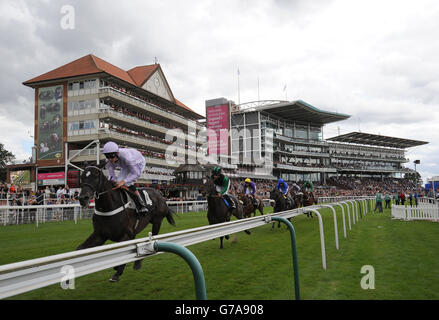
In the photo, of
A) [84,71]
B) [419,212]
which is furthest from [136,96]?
[419,212]

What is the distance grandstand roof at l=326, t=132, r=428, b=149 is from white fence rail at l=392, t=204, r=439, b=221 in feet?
200

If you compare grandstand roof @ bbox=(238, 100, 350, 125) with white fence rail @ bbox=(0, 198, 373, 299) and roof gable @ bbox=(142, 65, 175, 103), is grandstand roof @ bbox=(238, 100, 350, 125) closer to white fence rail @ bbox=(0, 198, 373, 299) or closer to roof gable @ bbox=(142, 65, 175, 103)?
roof gable @ bbox=(142, 65, 175, 103)

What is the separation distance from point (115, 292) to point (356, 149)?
3154 inches

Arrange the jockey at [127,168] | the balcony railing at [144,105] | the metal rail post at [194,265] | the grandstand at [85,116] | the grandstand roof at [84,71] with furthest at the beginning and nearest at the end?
the grandstand roof at [84,71]
the balcony railing at [144,105]
the grandstand at [85,116]
the jockey at [127,168]
the metal rail post at [194,265]

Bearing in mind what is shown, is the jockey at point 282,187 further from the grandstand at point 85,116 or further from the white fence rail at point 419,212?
the grandstand at point 85,116

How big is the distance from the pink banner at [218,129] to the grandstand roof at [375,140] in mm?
31956

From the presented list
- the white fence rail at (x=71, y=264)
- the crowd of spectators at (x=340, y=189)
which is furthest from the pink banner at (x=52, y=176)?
the white fence rail at (x=71, y=264)

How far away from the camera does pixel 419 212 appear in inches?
564

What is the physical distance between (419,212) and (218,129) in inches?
1659

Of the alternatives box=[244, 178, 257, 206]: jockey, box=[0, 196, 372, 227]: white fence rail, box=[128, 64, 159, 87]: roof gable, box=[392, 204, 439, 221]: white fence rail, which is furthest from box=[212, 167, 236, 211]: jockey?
box=[128, 64, 159, 87]: roof gable

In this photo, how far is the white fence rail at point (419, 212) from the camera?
44.8 ft

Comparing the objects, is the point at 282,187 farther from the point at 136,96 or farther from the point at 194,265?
the point at 136,96

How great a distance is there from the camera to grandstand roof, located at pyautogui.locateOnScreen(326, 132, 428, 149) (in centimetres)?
7294

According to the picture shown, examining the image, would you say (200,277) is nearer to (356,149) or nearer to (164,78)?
(164,78)
